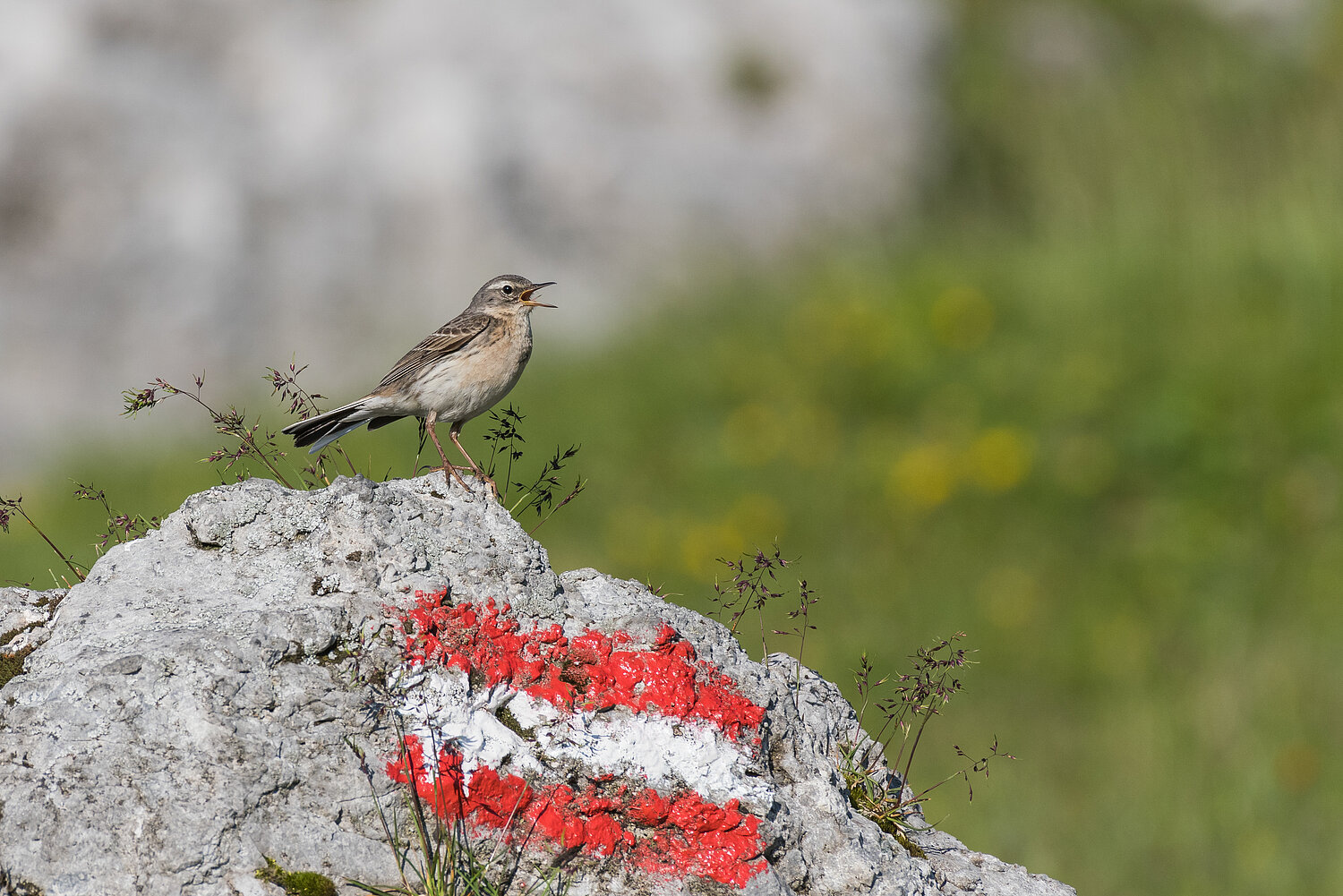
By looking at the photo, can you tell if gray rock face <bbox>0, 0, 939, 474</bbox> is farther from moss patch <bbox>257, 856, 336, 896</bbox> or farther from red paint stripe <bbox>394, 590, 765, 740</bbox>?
moss patch <bbox>257, 856, 336, 896</bbox>

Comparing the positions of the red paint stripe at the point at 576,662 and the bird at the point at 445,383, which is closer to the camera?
the red paint stripe at the point at 576,662

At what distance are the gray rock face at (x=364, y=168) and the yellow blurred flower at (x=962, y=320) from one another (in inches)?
115

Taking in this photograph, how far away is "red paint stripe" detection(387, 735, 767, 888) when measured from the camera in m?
2.86

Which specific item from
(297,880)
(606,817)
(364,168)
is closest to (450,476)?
(606,817)

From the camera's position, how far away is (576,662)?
3.19 metres

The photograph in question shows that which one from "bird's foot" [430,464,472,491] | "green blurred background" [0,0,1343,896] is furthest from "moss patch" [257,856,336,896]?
"green blurred background" [0,0,1343,896]

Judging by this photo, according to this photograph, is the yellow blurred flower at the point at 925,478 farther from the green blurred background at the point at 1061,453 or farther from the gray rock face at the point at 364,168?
the gray rock face at the point at 364,168

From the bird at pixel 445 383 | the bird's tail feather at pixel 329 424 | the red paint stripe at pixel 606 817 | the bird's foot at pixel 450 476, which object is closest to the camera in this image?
the red paint stripe at pixel 606 817

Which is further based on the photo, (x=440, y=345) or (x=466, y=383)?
(x=440, y=345)

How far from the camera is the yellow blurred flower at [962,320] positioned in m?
12.8

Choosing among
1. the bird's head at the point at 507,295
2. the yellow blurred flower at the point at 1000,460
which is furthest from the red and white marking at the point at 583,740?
the yellow blurred flower at the point at 1000,460

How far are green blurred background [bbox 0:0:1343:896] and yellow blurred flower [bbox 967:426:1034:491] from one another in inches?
1.2

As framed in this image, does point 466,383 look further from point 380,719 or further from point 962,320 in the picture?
point 962,320

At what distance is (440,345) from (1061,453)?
26.0 feet
